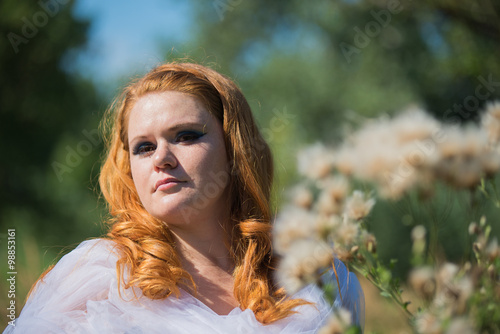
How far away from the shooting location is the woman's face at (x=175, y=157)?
6.17 ft

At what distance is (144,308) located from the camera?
171 centimetres

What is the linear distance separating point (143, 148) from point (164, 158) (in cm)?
14

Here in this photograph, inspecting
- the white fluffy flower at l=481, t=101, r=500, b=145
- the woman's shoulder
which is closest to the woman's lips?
the woman's shoulder

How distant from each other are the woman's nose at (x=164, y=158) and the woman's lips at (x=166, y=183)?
0.05 m

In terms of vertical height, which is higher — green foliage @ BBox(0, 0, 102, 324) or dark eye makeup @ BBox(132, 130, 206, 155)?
dark eye makeup @ BBox(132, 130, 206, 155)

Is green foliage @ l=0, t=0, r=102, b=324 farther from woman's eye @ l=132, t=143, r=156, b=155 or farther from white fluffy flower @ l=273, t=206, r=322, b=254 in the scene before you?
white fluffy flower @ l=273, t=206, r=322, b=254

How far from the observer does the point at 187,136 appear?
1971 millimetres

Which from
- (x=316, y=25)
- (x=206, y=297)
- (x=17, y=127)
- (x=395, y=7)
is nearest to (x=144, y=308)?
(x=206, y=297)

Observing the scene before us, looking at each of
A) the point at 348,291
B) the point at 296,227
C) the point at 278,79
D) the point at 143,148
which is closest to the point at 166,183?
the point at 143,148

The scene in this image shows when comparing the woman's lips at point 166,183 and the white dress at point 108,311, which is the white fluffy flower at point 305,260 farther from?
the woman's lips at point 166,183

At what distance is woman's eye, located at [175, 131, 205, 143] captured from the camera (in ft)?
6.38

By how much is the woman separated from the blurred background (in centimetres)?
548

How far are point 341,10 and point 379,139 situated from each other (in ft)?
33.3

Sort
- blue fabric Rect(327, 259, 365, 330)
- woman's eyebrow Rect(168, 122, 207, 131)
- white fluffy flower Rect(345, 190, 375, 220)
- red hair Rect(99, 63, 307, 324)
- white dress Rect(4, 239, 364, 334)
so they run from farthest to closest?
1. blue fabric Rect(327, 259, 365, 330)
2. woman's eyebrow Rect(168, 122, 207, 131)
3. red hair Rect(99, 63, 307, 324)
4. white dress Rect(4, 239, 364, 334)
5. white fluffy flower Rect(345, 190, 375, 220)
